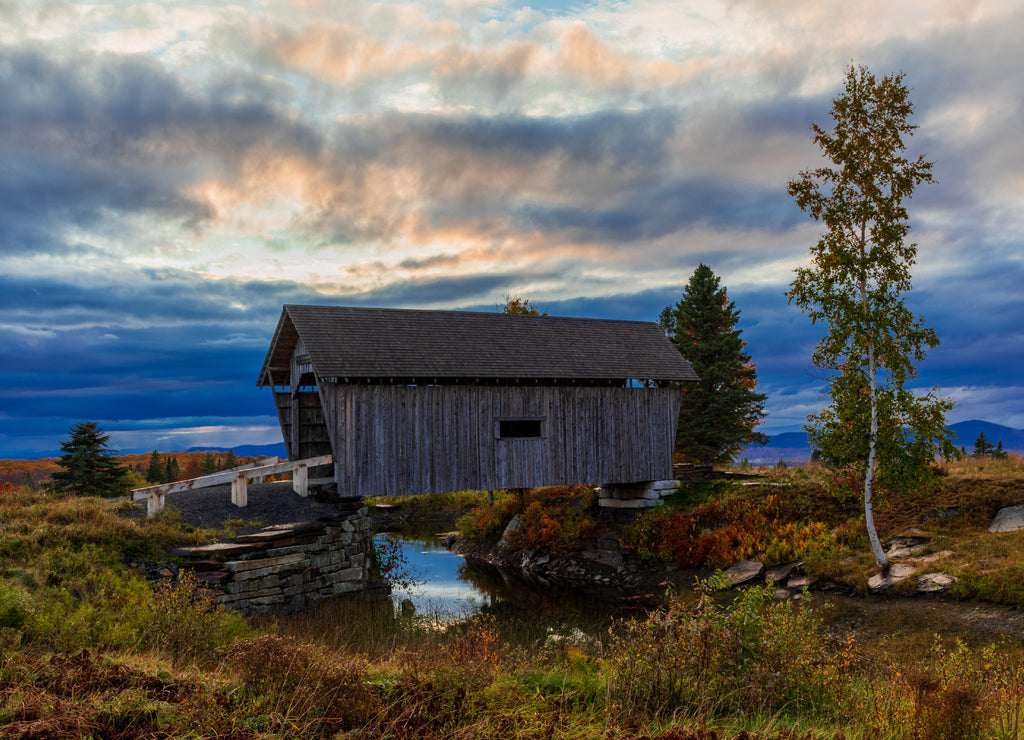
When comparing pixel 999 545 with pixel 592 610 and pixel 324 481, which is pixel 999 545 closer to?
pixel 592 610

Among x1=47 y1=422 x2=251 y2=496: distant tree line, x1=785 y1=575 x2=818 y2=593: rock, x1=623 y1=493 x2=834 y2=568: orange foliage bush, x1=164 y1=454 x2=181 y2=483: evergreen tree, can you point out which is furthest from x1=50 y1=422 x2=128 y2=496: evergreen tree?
x1=785 y1=575 x2=818 y2=593: rock

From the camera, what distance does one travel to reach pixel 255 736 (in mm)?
4496

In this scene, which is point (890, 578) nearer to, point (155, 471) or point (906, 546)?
point (906, 546)

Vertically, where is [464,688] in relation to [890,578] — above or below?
above

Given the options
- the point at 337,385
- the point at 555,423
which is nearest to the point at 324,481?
the point at 337,385

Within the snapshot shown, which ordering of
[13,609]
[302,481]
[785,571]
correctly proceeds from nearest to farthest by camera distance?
1. [13,609]
2. [785,571]
3. [302,481]

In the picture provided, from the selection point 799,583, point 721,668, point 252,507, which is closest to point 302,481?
point 252,507

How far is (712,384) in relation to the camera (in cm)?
2788

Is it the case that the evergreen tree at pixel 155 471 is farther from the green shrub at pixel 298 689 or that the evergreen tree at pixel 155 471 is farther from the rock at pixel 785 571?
the green shrub at pixel 298 689

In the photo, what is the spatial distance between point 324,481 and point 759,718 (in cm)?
1357

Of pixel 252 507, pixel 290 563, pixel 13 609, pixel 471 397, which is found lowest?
pixel 290 563

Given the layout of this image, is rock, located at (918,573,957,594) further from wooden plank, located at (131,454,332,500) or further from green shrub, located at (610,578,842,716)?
wooden plank, located at (131,454,332,500)

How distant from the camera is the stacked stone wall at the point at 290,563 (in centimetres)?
1266

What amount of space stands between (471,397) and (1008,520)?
13.2 m
